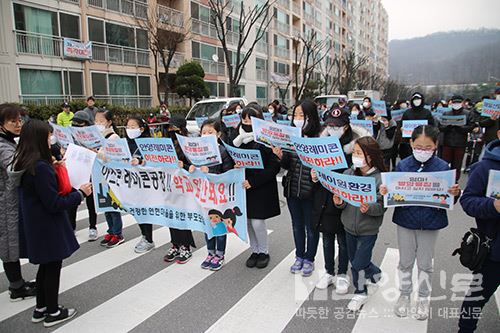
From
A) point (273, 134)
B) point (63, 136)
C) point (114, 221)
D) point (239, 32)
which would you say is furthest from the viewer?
point (239, 32)

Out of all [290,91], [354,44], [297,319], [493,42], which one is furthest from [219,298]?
[493,42]

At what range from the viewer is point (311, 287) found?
4.00 m

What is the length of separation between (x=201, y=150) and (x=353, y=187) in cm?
185

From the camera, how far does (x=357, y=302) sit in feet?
11.6

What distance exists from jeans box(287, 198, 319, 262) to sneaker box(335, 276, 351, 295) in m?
0.49

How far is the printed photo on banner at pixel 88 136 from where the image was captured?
17.6 ft

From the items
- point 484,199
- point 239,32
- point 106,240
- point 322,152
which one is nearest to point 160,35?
point 239,32

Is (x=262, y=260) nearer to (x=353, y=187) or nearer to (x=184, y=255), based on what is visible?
(x=184, y=255)

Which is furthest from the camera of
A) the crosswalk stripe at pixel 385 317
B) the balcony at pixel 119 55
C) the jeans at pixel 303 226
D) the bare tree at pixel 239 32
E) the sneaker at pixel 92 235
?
the bare tree at pixel 239 32

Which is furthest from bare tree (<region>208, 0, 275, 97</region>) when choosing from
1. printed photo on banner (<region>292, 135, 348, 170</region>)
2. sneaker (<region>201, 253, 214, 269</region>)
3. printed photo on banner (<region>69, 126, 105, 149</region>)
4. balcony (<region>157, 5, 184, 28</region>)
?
printed photo on banner (<region>292, 135, 348, 170</region>)

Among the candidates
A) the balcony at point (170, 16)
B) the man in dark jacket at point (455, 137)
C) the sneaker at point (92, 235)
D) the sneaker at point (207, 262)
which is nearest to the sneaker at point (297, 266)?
the sneaker at point (207, 262)

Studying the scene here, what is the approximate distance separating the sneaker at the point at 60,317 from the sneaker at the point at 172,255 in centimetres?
137

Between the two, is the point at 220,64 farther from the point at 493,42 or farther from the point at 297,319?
the point at 493,42

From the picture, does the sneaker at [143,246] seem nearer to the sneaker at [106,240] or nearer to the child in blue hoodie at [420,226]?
the sneaker at [106,240]
